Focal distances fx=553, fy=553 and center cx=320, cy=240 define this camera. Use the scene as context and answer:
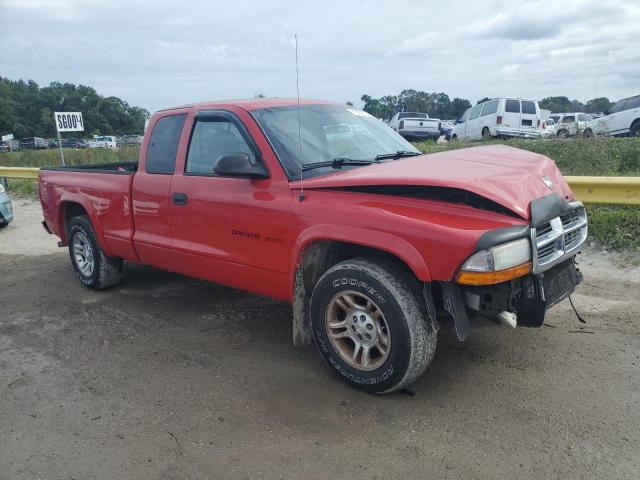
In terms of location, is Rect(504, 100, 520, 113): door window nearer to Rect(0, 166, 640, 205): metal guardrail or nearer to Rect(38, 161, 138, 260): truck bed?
Rect(0, 166, 640, 205): metal guardrail

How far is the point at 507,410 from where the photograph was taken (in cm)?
324

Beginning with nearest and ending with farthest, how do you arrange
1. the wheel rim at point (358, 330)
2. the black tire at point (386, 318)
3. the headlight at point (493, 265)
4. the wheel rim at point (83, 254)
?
the headlight at point (493, 265) < the black tire at point (386, 318) < the wheel rim at point (358, 330) < the wheel rim at point (83, 254)

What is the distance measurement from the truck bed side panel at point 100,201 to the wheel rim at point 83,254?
1.03ft

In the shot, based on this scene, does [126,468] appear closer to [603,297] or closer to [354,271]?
[354,271]

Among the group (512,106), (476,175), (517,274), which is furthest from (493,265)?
(512,106)

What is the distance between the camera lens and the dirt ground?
285 cm

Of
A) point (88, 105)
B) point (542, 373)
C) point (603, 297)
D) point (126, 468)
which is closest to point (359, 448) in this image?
point (126, 468)

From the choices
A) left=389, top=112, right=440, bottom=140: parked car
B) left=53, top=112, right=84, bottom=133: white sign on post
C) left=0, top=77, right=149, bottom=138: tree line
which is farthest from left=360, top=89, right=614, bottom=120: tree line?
left=0, top=77, right=149, bottom=138: tree line

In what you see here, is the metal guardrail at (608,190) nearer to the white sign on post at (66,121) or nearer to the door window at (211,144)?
the door window at (211,144)

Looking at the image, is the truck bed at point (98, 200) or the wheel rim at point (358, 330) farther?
the truck bed at point (98, 200)

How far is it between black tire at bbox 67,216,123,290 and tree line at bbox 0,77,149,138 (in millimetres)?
69710

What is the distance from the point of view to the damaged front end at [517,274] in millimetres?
2973

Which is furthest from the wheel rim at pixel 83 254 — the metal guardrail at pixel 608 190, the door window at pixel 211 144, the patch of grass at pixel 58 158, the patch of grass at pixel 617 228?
the patch of grass at pixel 58 158

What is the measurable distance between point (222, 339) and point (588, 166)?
7.32 metres
